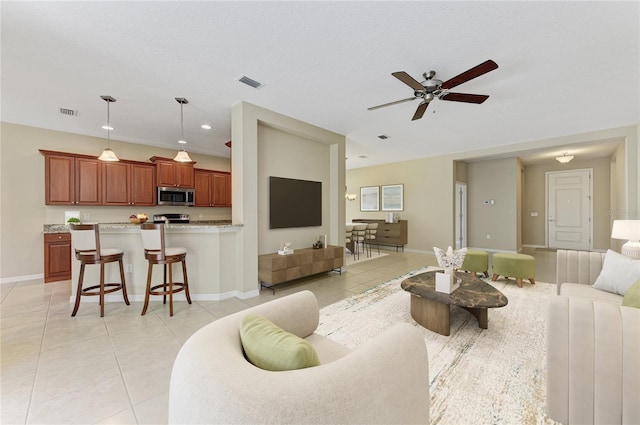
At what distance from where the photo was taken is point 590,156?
22.4 ft

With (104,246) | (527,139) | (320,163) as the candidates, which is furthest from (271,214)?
(527,139)

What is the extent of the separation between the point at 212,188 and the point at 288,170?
2.79 m

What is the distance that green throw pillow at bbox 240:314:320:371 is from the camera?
0.87 meters

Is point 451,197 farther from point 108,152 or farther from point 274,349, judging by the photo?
point 108,152

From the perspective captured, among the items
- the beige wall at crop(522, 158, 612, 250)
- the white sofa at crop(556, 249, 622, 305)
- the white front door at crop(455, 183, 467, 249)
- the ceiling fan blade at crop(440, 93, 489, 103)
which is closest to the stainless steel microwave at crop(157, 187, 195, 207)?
the ceiling fan blade at crop(440, 93, 489, 103)

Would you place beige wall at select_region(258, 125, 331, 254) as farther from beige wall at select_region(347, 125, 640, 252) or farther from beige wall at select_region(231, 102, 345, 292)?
beige wall at select_region(347, 125, 640, 252)

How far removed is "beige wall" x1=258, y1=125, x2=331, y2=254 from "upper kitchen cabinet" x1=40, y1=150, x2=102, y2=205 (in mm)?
3446

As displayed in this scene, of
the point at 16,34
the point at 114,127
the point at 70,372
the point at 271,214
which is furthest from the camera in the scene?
the point at 114,127

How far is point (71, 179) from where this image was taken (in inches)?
185

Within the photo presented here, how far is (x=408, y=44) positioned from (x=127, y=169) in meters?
5.63

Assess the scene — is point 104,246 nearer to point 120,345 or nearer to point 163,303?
point 163,303

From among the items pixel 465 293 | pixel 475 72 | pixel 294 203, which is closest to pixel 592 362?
pixel 465 293

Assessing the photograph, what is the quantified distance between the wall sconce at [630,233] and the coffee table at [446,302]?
2378 mm

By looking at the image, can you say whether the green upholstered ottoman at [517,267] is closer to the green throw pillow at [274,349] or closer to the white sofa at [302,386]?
the white sofa at [302,386]
